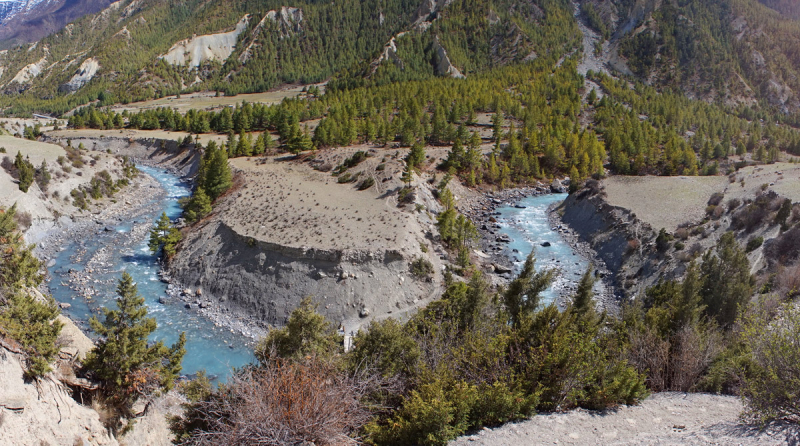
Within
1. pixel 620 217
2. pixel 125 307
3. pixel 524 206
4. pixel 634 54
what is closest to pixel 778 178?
pixel 620 217

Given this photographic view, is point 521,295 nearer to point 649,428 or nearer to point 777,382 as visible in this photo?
point 649,428

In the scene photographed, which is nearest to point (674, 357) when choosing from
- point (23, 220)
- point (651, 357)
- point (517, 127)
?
point (651, 357)

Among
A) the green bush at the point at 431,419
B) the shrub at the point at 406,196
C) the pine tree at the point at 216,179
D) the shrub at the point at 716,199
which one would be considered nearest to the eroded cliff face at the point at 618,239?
the shrub at the point at 716,199

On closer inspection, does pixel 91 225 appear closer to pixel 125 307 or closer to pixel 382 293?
pixel 382 293

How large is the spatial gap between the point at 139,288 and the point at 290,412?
32.1m

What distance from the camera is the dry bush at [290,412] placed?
1389cm

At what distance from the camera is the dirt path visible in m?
14.4

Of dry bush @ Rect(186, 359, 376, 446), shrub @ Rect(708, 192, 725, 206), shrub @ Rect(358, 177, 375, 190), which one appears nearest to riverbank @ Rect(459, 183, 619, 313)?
shrub @ Rect(358, 177, 375, 190)

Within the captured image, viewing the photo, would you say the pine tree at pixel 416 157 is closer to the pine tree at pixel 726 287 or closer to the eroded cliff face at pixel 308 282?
the eroded cliff face at pixel 308 282

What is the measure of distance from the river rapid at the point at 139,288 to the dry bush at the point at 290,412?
619 inches

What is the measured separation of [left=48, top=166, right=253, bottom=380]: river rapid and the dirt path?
67.2 ft

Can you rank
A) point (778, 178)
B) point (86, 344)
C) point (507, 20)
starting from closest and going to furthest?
point (86, 344)
point (778, 178)
point (507, 20)

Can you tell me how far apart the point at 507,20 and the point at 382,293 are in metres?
179

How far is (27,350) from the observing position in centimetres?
1816
